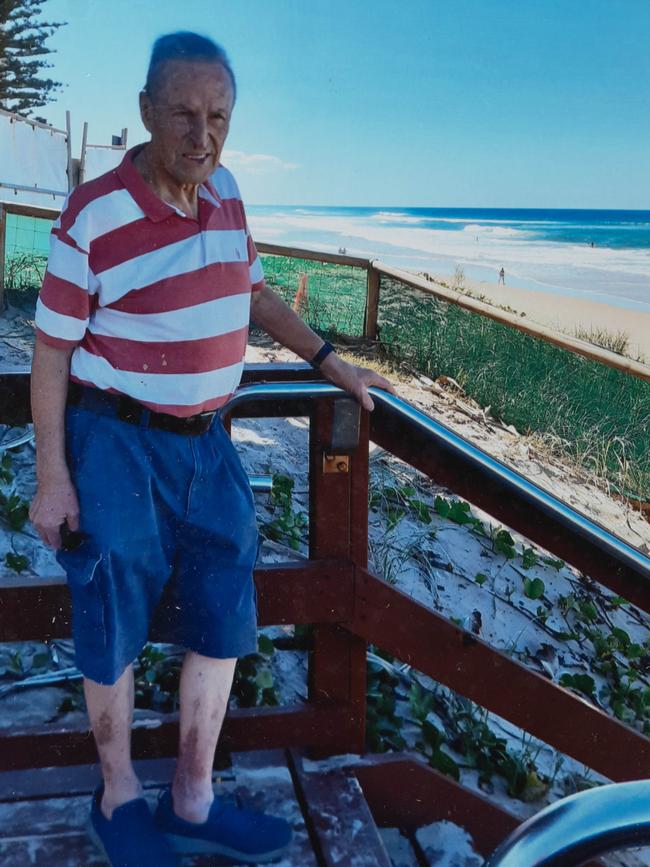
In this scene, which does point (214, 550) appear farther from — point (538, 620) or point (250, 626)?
point (538, 620)

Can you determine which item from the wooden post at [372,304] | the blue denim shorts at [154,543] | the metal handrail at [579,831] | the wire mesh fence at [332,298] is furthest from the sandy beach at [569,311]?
the metal handrail at [579,831]

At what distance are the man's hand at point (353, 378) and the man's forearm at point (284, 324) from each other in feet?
0.18

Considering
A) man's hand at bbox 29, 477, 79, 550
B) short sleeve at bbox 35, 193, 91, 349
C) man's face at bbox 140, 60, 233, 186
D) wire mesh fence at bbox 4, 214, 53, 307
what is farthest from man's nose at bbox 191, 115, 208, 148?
wire mesh fence at bbox 4, 214, 53, 307

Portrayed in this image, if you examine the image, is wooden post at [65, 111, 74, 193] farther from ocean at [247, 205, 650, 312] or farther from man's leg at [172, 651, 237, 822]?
man's leg at [172, 651, 237, 822]

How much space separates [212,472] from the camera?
5.40ft

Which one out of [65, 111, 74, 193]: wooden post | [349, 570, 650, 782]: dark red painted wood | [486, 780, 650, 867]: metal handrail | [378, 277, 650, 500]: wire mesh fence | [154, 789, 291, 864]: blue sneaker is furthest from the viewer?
[65, 111, 74, 193]: wooden post

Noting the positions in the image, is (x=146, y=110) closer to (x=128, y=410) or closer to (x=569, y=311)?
(x=128, y=410)

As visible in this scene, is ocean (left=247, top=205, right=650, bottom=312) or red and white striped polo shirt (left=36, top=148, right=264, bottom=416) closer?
red and white striped polo shirt (left=36, top=148, right=264, bottom=416)

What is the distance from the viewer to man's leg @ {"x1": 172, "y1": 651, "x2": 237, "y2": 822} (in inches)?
65.9

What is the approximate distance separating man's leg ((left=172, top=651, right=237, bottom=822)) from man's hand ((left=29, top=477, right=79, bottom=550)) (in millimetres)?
350

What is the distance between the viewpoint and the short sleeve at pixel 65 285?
1443mm

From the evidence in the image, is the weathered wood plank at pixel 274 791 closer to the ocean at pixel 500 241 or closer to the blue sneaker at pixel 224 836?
the blue sneaker at pixel 224 836

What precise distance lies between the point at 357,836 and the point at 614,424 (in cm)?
545

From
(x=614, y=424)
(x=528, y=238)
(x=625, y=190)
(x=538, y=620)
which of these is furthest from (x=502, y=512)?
(x=625, y=190)
